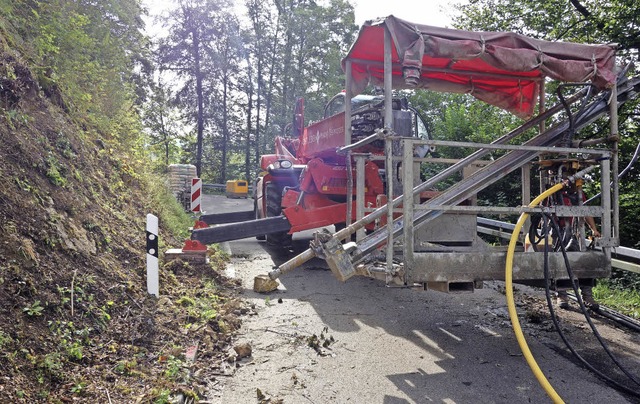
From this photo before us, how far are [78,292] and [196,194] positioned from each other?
7913 mm

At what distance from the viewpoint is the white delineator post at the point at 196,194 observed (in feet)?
37.9

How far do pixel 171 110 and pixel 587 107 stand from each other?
3522 cm

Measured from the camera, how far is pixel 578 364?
13.6 ft

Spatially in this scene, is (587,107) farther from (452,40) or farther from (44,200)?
(44,200)

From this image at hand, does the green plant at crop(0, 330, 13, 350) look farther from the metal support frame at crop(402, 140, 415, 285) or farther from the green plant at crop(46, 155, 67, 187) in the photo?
the metal support frame at crop(402, 140, 415, 285)

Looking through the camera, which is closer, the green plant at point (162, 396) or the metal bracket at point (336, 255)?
the green plant at point (162, 396)

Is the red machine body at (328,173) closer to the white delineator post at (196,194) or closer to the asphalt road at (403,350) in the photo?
the asphalt road at (403,350)

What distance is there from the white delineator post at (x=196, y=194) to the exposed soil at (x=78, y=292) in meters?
4.73

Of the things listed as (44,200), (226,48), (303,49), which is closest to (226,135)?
(226,48)

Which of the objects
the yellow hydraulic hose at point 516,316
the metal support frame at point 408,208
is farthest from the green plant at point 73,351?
the yellow hydraulic hose at point 516,316

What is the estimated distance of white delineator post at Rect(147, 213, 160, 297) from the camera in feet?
16.5

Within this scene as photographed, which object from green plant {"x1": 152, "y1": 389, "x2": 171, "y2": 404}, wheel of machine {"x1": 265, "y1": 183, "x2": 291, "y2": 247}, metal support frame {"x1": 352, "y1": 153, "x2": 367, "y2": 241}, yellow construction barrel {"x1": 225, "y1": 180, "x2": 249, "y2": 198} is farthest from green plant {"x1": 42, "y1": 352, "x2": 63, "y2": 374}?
yellow construction barrel {"x1": 225, "y1": 180, "x2": 249, "y2": 198}

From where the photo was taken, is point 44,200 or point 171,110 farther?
point 171,110

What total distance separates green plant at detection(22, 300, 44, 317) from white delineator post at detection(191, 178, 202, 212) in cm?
826
